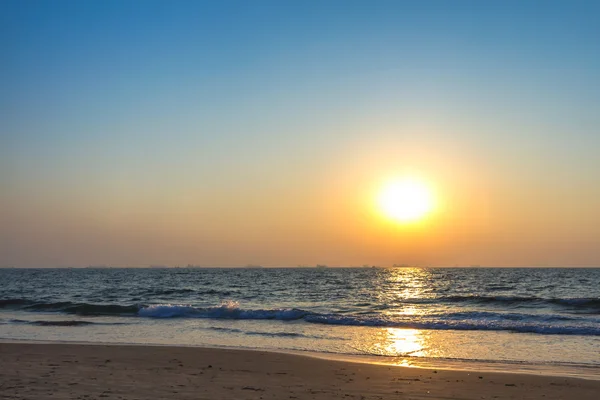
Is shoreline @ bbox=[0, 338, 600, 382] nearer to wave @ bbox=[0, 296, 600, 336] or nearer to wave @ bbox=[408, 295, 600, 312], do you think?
wave @ bbox=[0, 296, 600, 336]

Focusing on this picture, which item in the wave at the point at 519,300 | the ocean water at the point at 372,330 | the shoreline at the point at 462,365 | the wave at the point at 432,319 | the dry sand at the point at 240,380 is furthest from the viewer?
the wave at the point at 519,300

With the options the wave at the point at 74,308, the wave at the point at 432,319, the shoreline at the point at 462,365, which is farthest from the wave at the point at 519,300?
the shoreline at the point at 462,365

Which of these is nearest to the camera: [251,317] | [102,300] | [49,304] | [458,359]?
[458,359]

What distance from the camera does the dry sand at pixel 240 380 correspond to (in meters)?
11.0

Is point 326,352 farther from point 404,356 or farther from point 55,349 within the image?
point 55,349

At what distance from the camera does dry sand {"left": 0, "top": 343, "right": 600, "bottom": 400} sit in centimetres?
1095

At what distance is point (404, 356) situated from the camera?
17.2m

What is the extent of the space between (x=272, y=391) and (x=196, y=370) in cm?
309

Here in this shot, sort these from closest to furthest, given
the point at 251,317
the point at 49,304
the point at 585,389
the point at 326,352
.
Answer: the point at 585,389
the point at 326,352
the point at 251,317
the point at 49,304

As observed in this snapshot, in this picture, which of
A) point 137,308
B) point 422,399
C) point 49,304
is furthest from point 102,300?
point 422,399

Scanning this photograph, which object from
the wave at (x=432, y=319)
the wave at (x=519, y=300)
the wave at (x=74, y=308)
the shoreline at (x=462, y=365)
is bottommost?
the wave at (x=74, y=308)

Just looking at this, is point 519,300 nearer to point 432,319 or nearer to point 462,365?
point 432,319

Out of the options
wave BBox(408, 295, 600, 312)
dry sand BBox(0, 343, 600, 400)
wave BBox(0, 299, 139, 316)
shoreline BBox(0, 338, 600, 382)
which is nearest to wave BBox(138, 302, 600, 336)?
wave BBox(0, 299, 139, 316)

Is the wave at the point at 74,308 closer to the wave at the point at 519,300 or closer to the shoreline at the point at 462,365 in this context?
the shoreline at the point at 462,365
